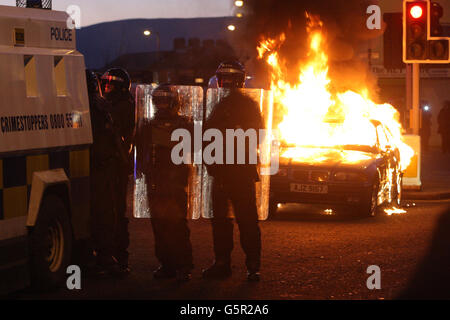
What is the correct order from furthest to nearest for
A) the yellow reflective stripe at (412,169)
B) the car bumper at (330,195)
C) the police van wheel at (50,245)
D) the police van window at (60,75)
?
the yellow reflective stripe at (412,169) → the car bumper at (330,195) → the police van window at (60,75) → the police van wheel at (50,245)

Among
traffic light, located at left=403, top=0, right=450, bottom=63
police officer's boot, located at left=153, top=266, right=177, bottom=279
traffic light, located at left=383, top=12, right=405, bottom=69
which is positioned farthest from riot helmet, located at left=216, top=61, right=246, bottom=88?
traffic light, located at left=383, top=12, right=405, bottom=69

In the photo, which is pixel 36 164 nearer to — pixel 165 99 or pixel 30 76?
pixel 30 76

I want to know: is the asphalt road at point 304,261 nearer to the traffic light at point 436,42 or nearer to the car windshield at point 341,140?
the car windshield at point 341,140

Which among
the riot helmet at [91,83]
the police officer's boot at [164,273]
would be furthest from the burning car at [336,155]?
the police officer's boot at [164,273]

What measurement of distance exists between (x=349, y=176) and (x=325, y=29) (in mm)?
15168

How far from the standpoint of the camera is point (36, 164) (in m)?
8.23

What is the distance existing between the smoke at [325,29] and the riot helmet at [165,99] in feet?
59.0

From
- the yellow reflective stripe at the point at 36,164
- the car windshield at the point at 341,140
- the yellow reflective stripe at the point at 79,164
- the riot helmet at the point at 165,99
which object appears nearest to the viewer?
the yellow reflective stripe at the point at 36,164

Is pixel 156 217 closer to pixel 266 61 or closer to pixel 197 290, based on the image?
pixel 197 290

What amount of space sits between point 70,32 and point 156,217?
189cm

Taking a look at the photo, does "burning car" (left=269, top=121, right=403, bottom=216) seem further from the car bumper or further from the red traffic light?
the red traffic light

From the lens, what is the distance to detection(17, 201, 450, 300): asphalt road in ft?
28.1

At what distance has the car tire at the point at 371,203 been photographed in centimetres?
1435

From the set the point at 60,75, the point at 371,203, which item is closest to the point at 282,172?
the point at 371,203
